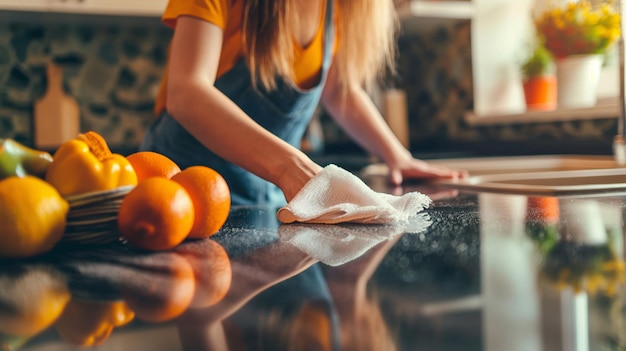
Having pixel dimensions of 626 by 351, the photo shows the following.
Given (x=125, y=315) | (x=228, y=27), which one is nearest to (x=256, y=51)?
(x=228, y=27)

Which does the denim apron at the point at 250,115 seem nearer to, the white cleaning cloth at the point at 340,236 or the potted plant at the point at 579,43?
the white cleaning cloth at the point at 340,236

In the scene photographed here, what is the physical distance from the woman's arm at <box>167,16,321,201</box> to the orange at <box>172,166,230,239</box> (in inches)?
8.1

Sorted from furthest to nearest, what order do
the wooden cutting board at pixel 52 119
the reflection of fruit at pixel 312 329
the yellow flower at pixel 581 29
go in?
the wooden cutting board at pixel 52 119 → the yellow flower at pixel 581 29 → the reflection of fruit at pixel 312 329

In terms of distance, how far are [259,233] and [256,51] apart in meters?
0.56

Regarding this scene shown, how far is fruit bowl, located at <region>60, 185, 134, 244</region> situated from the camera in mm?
552

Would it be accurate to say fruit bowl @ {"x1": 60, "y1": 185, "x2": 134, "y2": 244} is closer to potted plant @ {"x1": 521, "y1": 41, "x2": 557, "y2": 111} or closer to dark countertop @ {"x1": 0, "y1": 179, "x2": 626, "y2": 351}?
dark countertop @ {"x1": 0, "y1": 179, "x2": 626, "y2": 351}

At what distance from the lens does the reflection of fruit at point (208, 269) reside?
1.33 feet

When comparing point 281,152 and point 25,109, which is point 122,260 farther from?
point 25,109

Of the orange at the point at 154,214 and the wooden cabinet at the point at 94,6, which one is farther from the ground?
the wooden cabinet at the point at 94,6

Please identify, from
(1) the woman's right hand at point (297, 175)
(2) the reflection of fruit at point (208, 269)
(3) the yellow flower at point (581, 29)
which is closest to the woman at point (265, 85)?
(1) the woman's right hand at point (297, 175)

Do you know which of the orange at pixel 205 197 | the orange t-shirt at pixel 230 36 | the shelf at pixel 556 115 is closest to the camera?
the orange at pixel 205 197

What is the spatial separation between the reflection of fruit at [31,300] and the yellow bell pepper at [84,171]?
8cm

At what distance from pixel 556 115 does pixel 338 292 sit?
2.04 metres

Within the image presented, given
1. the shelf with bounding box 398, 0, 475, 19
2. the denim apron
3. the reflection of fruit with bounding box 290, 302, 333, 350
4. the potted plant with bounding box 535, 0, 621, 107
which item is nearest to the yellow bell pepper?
the reflection of fruit with bounding box 290, 302, 333, 350
